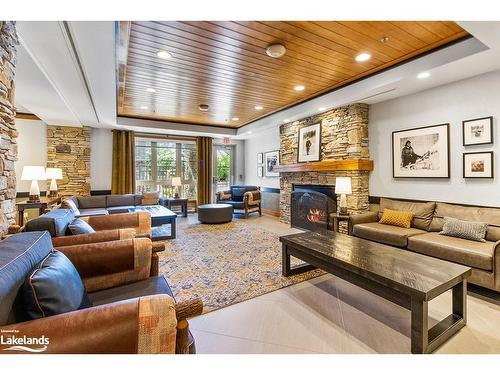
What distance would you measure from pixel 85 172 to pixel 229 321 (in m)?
5.80

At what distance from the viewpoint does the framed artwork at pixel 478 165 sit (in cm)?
286

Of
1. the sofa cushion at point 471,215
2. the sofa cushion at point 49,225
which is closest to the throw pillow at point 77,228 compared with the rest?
the sofa cushion at point 49,225

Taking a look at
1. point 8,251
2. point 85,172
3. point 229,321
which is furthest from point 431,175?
point 85,172

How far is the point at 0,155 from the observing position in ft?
5.39

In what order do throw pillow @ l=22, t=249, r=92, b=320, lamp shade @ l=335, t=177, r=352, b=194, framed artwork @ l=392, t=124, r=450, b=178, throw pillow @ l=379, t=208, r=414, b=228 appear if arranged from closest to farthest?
throw pillow @ l=22, t=249, r=92, b=320 → framed artwork @ l=392, t=124, r=450, b=178 → throw pillow @ l=379, t=208, r=414, b=228 → lamp shade @ l=335, t=177, r=352, b=194

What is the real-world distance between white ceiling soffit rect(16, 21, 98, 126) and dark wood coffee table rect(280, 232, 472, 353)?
2.95m

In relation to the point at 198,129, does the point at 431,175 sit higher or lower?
lower

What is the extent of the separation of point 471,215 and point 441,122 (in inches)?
50.1

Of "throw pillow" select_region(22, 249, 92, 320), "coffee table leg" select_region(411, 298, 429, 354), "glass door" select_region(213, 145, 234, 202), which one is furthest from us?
"glass door" select_region(213, 145, 234, 202)

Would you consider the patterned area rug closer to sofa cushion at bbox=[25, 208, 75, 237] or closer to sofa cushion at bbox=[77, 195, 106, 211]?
sofa cushion at bbox=[25, 208, 75, 237]

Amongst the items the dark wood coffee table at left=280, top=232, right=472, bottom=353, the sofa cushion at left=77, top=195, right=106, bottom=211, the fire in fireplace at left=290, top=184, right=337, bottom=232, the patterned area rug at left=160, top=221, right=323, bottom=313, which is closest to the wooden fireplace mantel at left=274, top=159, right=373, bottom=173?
the fire in fireplace at left=290, top=184, right=337, bottom=232

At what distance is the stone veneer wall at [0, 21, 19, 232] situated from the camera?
1646 millimetres

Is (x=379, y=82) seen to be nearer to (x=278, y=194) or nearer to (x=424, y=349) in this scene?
(x=424, y=349)
